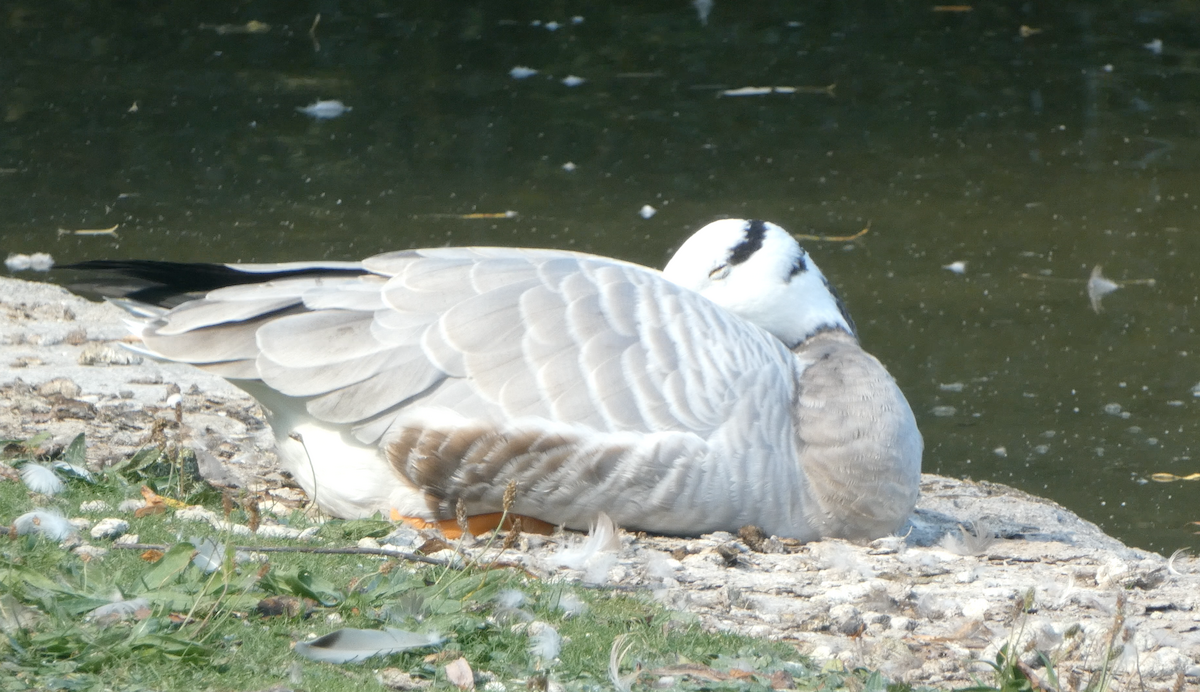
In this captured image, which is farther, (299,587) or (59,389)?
(59,389)

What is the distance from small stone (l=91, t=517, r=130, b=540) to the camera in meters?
2.80

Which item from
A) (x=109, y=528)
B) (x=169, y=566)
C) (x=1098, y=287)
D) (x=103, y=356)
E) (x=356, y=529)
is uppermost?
(x=169, y=566)

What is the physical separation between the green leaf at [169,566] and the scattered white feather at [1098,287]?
197 inches

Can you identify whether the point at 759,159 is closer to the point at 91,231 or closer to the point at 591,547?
the point at 91,231

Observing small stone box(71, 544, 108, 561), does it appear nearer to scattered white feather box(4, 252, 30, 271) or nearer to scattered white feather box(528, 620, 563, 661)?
scattered white feather box(528, 620, 563, 661)

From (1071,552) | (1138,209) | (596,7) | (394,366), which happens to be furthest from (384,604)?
(596,7)

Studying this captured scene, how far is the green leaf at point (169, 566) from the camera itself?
237 centimetres

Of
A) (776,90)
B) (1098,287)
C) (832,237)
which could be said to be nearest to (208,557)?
(832,237)

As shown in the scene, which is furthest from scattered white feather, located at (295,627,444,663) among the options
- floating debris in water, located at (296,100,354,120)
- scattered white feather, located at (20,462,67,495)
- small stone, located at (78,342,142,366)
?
floating debris in water, located at (296,100,354,120)

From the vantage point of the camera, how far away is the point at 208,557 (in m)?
2.50

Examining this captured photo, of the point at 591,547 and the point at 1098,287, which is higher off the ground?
the point at 591,547

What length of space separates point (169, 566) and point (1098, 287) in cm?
528

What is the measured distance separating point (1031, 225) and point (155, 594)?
604cm

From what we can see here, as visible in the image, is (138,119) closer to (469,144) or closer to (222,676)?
(469,144)
